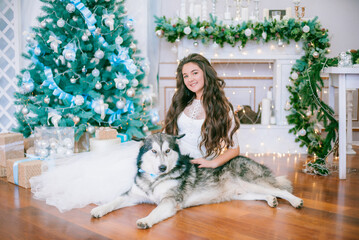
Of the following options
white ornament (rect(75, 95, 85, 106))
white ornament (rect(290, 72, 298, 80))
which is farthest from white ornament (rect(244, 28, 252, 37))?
white ornament (rect(75, 95, 85, 106))

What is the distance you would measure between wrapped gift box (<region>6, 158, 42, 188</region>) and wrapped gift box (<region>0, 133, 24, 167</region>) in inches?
6.2

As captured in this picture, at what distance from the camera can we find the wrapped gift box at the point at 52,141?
2.96 metres

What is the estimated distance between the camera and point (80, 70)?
333 centimetres

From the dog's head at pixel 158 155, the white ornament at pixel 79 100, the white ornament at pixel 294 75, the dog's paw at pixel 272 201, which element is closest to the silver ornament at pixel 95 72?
the white ornament at pixel 79 100

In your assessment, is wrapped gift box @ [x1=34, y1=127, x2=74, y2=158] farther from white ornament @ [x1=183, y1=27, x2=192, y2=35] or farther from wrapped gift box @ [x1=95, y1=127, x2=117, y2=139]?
white ornament @ [x1=183, y1=27, x2=192, y2=35]

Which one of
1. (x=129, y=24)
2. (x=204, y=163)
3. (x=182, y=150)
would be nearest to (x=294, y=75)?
(x=129, y=24)

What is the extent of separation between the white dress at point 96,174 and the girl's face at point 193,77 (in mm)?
143

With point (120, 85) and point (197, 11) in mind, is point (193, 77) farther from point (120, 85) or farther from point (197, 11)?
point (197, 11)

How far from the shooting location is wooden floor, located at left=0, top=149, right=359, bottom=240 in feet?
5.63

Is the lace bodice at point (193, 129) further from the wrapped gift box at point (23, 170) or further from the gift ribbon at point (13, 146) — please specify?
the gift ribbon at point (13, 146)

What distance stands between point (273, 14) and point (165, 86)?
75.3 inches

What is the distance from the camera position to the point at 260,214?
2.05 meters

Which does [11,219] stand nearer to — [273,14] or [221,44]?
[221,44]

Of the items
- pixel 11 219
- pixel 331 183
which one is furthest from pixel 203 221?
pixel 331 183
